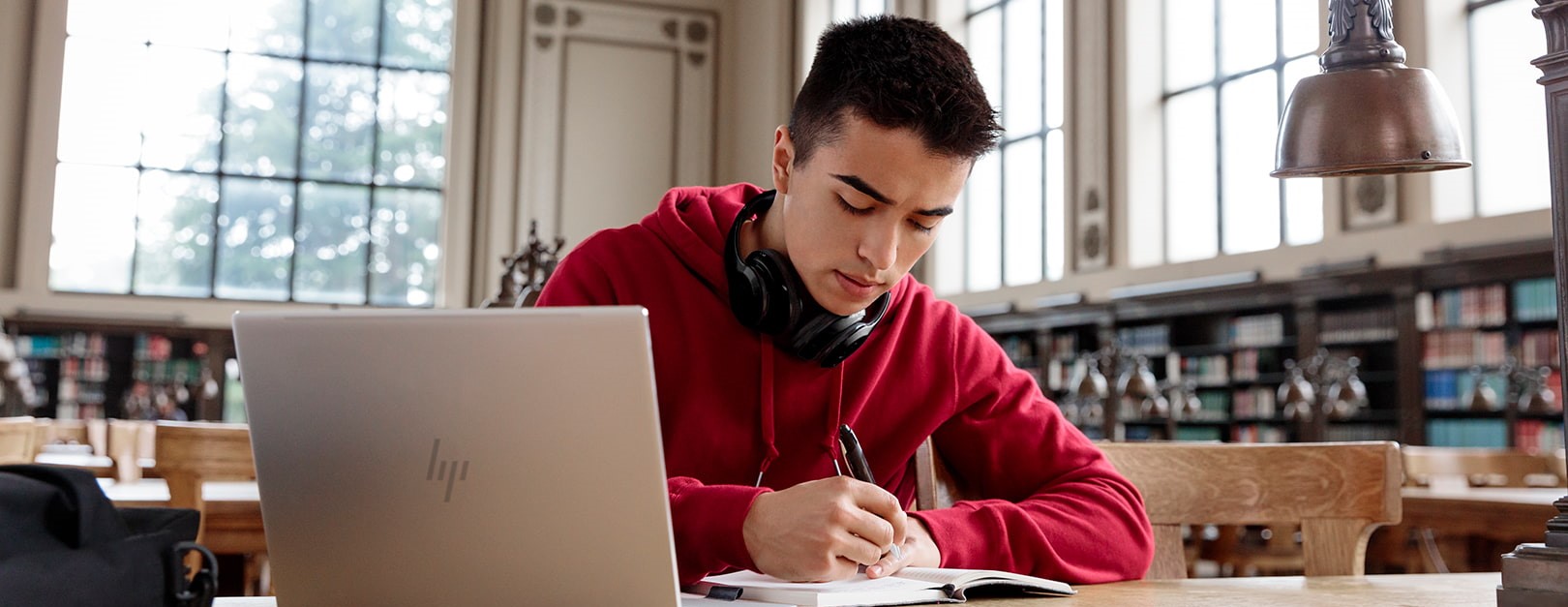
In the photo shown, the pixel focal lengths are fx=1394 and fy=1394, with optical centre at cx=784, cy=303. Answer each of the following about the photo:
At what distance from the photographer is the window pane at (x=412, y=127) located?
14234mm

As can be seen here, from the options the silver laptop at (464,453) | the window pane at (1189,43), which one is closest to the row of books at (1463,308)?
the window pane at (1189,43)

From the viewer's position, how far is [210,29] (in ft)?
45.7

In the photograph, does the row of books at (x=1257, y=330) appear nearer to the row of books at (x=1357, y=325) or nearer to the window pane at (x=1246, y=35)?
the row of books at (x=1357, y=325)

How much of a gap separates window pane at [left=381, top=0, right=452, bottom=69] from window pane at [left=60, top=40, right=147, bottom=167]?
2.35m

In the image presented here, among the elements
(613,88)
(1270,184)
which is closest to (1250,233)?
(1270,184)

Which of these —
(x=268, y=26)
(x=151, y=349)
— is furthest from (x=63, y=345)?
(x=268, y=26)

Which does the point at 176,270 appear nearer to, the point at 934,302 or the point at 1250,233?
the point at 1250,233

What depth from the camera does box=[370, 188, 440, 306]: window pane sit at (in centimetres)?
1414

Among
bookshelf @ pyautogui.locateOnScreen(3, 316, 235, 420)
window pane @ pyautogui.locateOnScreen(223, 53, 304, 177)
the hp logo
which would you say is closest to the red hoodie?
the hp logo

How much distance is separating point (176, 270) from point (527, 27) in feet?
13.9

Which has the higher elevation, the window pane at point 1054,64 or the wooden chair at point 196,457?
the window pane at point 1054,64

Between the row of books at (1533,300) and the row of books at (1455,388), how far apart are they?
0.35 metres

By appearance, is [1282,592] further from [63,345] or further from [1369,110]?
[63,345]

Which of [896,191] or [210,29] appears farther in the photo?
[210,29]
